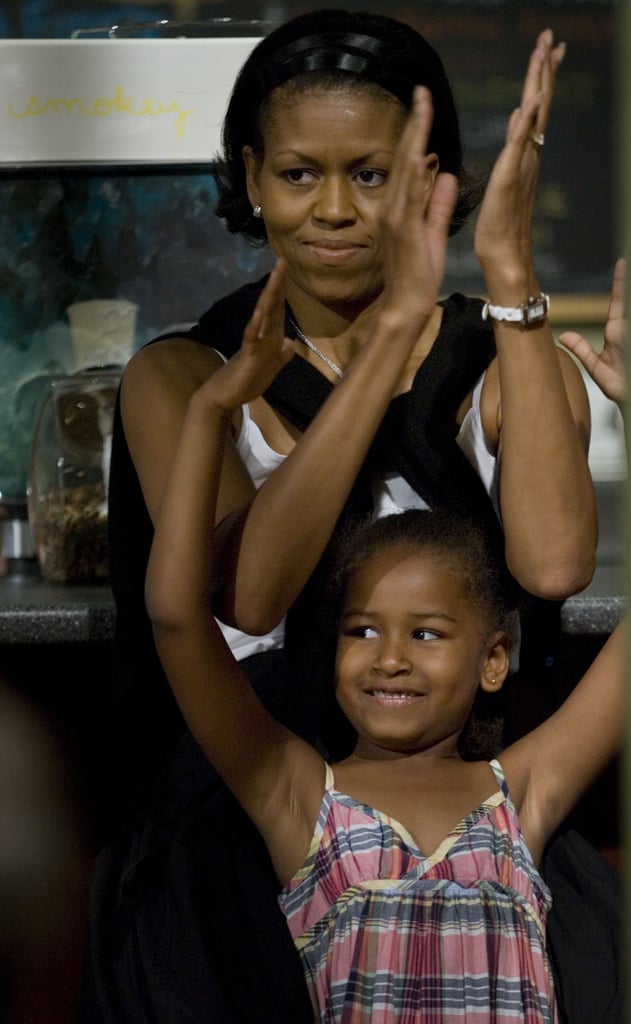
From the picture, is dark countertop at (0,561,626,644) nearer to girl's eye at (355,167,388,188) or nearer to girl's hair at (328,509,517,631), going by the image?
girl's hair at (328,509,517,631)

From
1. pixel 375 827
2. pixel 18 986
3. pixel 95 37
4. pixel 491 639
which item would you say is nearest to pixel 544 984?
pixel 375 827

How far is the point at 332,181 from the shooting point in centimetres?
121

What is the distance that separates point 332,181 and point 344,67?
0.11 m

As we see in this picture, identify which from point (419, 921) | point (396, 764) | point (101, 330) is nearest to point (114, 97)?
point (101, 330)

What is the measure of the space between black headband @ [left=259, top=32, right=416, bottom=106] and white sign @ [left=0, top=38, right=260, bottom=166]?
2.00 ft

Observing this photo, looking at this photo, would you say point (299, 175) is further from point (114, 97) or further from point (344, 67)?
point (114, 97)

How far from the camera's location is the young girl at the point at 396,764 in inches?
43.1

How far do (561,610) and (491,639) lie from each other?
0.58 ft

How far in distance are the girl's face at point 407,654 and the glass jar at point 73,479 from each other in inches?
21.6

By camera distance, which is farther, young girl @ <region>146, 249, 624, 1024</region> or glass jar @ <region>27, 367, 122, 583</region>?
glass jar @ <region>27, 367, 122, 583</region>

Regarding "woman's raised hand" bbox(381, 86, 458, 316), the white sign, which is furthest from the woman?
the white sign

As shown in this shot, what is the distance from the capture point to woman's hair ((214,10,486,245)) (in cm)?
124

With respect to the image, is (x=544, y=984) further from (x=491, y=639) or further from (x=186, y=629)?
(x=186, y=629)

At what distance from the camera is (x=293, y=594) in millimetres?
1137
